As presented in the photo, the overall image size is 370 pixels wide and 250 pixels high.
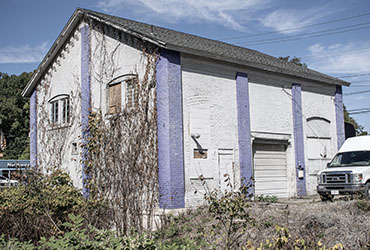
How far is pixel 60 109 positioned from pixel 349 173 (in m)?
11.8

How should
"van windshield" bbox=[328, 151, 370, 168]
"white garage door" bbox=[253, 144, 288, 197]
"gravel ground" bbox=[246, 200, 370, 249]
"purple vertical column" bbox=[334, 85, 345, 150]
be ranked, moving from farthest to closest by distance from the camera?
"purple vertical column" bbox=[334, 85, 345, 150] → "white garage door" bbox=[253, 144, 288, 197] → "van windshield" bbox=[328, 151, 370, 168] → "gravel ground" bbox=[246, 200, 370, 249]

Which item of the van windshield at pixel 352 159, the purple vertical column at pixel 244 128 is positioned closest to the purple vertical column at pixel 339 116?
the van windshield at pixel 352 159

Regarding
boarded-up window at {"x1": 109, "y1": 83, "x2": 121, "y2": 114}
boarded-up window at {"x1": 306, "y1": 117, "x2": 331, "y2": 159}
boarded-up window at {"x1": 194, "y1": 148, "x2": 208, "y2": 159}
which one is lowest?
boarded-up window at {"x1": 194, "y1": 148, "x2": 208, "y2": 159}

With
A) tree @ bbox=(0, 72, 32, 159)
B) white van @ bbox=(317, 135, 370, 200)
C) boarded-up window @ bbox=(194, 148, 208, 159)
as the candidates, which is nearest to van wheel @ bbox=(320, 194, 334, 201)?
white van @ bbox=(317, 135, 370, 200)

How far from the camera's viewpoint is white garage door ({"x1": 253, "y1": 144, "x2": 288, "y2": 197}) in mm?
16188

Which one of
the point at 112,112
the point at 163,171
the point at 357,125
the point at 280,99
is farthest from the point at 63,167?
the point at 357,125

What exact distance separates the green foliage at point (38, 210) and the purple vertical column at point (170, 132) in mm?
2168

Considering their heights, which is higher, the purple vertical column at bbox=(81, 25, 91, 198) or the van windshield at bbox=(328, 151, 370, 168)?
the purple vertical column at bbox=(81, 25, 91, 198)

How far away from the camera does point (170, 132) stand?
1255 centimetres

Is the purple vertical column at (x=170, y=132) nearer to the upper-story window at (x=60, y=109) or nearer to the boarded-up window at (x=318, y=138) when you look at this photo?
the upper-story window at (x=60, y=109)

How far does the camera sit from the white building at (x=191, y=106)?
12.9m

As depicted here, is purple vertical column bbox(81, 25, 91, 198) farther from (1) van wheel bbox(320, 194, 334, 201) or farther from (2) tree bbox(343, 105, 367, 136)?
(2) tree bbox(343, 105, 367, 136)

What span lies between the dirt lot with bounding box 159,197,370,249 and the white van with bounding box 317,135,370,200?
3216mm

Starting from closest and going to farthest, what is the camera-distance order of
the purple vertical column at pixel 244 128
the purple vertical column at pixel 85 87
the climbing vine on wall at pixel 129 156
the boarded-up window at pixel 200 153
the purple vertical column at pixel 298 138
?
the climbing vine on wall at pixel 129 156 → the boarded-up window at pixel 200 153 → the purple vertical column at pixel 244 128 → the purple vertical column at pixel 85 87 → the purple vertical column at pixel 298 138
